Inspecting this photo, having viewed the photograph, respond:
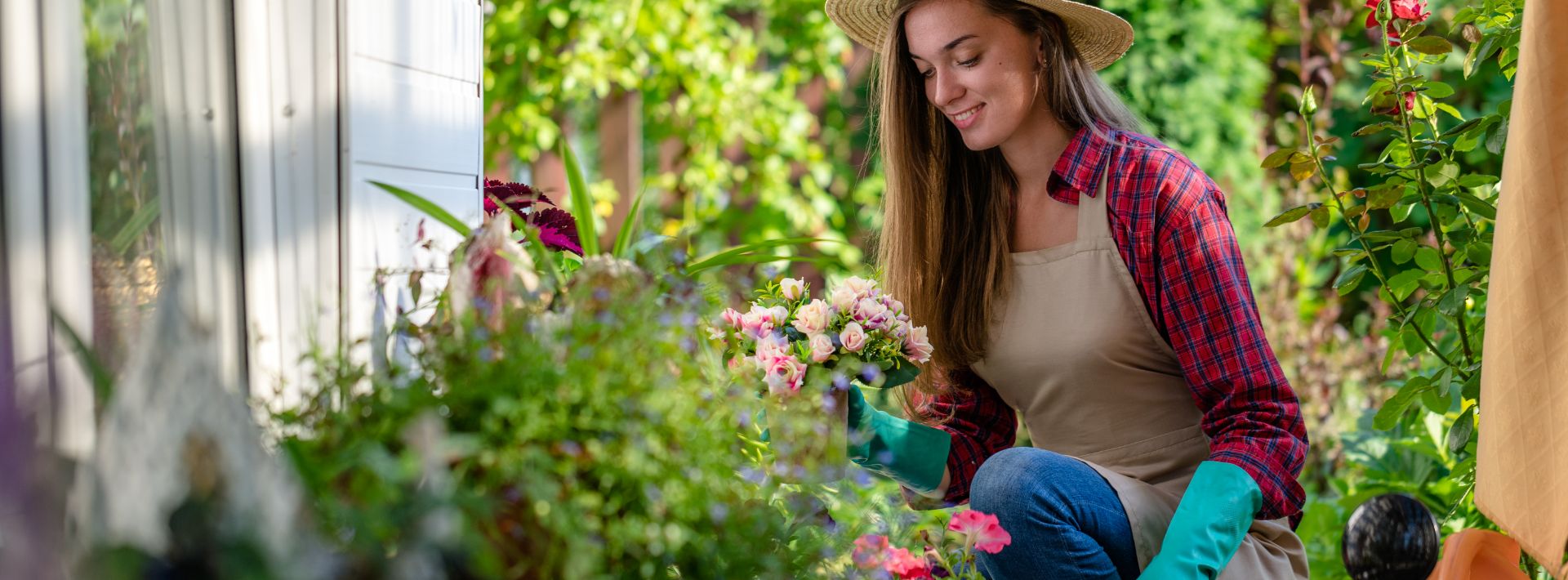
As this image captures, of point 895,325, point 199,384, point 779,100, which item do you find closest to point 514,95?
point 779,100

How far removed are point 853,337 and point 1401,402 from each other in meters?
0.90

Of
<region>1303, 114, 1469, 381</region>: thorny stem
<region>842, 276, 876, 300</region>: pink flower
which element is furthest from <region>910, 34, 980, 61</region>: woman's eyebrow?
<region>1303, 114, 1469, 381</region>: thorny stem

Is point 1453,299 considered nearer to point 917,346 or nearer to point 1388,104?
point 1388,104

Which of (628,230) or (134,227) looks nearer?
(134,227)

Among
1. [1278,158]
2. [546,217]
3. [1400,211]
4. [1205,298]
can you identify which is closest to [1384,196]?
[1400,211]

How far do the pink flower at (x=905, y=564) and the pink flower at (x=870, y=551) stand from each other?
4 centimetres

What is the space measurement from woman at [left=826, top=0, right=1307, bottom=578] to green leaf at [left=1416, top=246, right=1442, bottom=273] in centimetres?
37

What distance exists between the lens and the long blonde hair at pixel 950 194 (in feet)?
6.06

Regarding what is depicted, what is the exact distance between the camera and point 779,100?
4.60m

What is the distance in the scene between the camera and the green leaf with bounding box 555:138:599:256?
1281 mm

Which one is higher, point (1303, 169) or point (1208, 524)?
point (1303, 169)

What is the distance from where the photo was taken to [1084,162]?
178 centimetres

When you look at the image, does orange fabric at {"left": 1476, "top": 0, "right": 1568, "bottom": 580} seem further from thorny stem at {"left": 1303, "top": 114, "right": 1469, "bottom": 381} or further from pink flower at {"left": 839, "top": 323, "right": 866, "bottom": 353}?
pink flower at {"left": 839, "top": 323, "right": 866, "bottom": 353}

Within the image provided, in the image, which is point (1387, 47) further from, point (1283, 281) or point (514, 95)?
point (514, 95)
